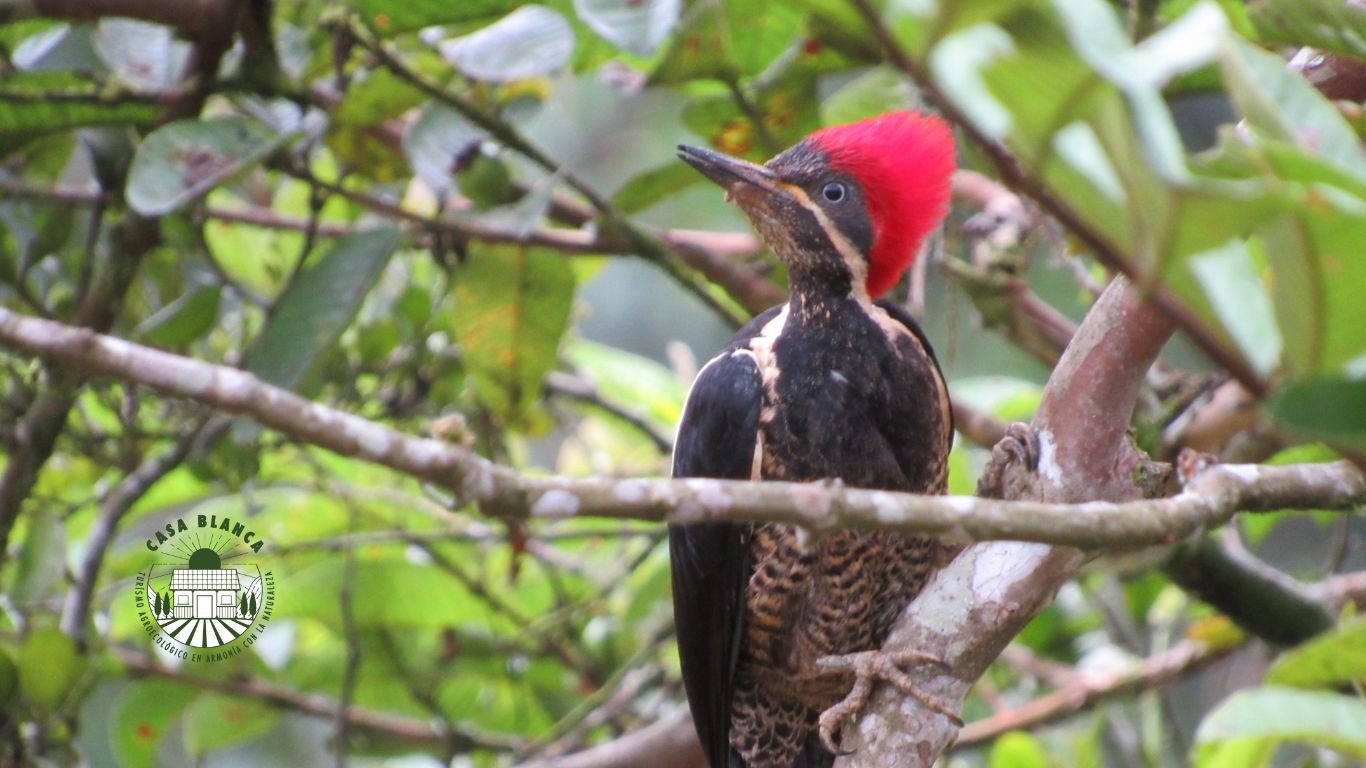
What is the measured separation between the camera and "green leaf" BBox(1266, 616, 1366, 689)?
1128 mm

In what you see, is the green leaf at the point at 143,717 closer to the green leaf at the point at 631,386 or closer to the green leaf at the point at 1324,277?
the green leaf at the point at 631,386

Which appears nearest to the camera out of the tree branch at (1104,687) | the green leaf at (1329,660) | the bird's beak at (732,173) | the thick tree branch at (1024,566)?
the green leaf at (1329,660)

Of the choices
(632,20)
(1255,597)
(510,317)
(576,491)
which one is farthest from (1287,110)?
(1255,597)

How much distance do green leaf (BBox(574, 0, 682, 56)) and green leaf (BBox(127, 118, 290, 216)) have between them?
0.56 meters

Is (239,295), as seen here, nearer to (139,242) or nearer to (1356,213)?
(139,242)

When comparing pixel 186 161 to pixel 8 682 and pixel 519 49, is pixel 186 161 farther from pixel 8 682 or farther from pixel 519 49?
pixel 8 682

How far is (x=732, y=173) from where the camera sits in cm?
213

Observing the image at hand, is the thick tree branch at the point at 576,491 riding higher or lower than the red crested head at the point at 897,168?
higher

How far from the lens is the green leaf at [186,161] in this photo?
1.88 m

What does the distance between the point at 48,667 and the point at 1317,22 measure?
1.86 m

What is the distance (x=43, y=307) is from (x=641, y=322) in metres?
5.03

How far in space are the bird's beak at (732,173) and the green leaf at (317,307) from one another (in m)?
0.51

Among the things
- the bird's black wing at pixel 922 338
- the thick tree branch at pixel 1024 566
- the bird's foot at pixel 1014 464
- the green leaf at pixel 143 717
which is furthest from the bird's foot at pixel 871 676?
the green leaf at pixel 143 717

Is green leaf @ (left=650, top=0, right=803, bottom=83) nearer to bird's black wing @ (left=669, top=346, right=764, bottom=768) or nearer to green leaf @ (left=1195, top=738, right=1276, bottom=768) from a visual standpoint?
bird's black wing @ (left=669, top=346, right=764, bottom=768)
